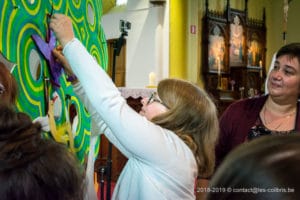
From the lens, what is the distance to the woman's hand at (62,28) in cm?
125

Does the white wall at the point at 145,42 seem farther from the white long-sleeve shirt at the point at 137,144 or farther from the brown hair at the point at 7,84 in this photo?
the brown hair at the point at 7,84

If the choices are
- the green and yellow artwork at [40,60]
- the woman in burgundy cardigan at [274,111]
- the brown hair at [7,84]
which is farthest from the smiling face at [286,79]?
the brown hair at [7,84]

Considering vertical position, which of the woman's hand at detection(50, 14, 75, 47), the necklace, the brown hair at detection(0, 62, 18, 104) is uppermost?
the woman's hand at detection(50, 14, 75, 47)

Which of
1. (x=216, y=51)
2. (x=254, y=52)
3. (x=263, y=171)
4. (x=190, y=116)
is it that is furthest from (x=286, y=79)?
(x=254, y=52)

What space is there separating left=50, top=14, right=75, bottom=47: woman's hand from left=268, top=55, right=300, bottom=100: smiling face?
1.07 meters

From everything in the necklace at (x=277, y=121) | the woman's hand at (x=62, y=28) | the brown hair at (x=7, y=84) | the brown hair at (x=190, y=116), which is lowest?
the necklace at (x=277, y=121)

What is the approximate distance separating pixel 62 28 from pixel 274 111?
115 centimetres

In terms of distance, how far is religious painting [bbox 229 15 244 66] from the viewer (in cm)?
809

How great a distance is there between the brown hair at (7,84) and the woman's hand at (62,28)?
22 cm

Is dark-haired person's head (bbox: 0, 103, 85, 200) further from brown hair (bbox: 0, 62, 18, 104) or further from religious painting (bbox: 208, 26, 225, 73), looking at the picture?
religious painting (bbox: 208, 26, 225, 73)

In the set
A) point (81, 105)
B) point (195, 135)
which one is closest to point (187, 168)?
point (195, 135)

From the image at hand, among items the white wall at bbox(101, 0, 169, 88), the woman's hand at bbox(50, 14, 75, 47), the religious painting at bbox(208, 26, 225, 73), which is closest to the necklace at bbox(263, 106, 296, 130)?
the woman's hand at bbox(50, 14, 75, 47)

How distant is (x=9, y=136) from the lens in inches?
29.7

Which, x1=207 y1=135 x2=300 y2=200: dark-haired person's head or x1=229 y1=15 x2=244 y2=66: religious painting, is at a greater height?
x1=229 y1=15 x2=244 y2=66: religious painting
